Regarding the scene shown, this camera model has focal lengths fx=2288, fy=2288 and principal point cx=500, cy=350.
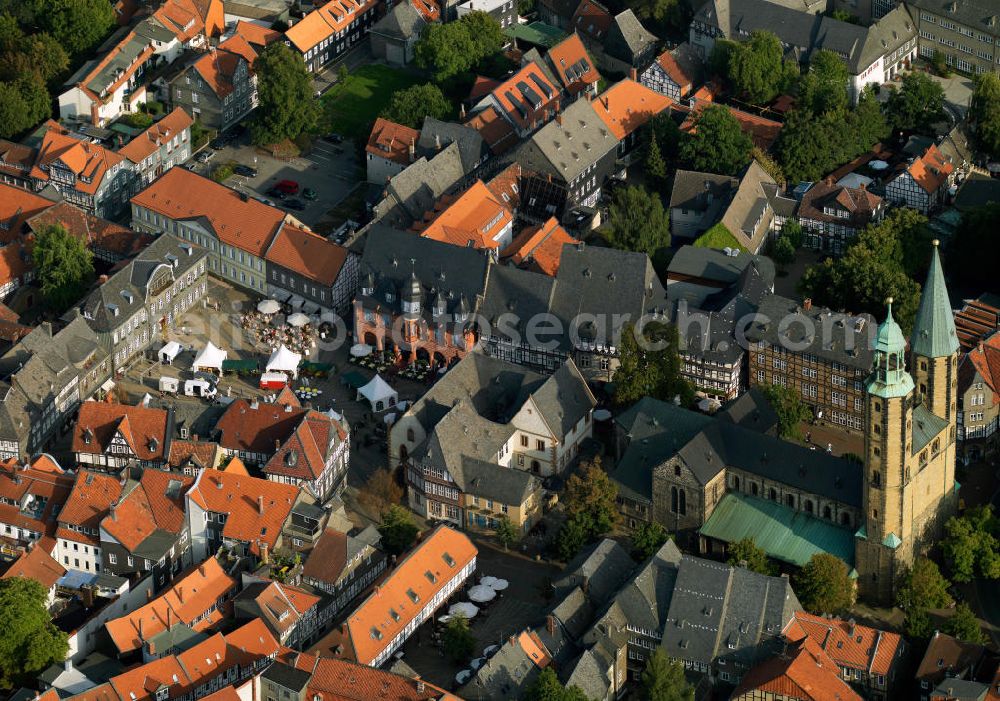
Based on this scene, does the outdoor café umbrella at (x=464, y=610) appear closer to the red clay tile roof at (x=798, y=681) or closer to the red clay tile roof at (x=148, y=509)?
the red clay tile roof at (x=798, y=681)

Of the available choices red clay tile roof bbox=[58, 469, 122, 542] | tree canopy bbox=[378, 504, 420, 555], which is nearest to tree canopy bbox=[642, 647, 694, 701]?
tree canopy bbox=[378, 504, 420, 555]

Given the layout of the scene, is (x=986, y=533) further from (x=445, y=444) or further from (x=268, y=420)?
(x=268, y=420)

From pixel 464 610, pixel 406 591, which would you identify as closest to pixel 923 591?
pixel 464 610

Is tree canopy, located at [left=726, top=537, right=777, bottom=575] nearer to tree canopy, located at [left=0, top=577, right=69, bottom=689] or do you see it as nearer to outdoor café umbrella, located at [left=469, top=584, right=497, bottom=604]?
outdoor café umbrella, located at [left=469, top=584, right=497, bottom=604]

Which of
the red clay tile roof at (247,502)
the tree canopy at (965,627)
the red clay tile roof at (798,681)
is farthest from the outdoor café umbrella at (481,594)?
the tree canopy at (965,627)

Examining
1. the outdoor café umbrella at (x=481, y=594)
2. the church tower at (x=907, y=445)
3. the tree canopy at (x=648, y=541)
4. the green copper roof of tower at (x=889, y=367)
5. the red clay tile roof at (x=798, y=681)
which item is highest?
the green copper roof of tower at (x=889, y=367)

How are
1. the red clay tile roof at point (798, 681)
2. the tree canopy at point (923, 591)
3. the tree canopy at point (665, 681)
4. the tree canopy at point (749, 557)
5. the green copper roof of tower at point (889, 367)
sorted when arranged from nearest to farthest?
the red clay tile roof at point (798, 681), the tree canopy at point (665, 681), the green copper roof of tower at point (889, 367), the tree canopy at point (923, 591), the tree canopy at point (749, 557)
